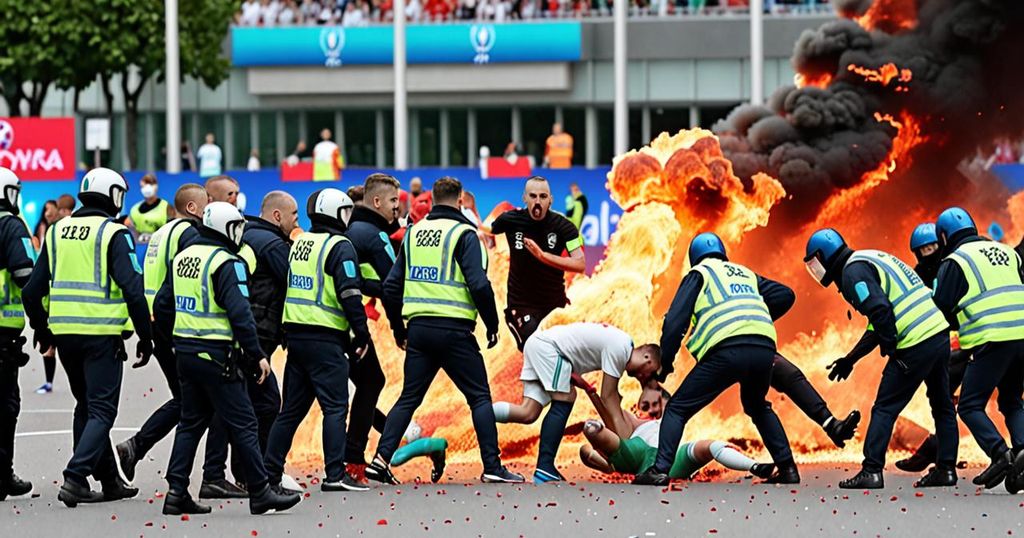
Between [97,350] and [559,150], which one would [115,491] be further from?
[559,150]

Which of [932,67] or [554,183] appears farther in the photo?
[554,183]

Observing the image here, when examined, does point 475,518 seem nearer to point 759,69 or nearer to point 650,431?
point 650,431

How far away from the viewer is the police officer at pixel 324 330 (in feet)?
37.7

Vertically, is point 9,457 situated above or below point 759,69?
below

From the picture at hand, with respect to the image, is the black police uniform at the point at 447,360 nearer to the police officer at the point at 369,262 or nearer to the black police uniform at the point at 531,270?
the police officer at the point at 369,262

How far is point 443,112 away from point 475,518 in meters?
38.7

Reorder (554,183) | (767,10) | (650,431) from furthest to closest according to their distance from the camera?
(767,10) → (554,183) → (650,431)

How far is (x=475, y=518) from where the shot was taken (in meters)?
10.4

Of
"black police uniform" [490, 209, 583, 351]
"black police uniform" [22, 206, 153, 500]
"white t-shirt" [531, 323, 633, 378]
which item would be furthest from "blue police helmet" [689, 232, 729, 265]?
"black police uniform" [22, 206, 153, 500]

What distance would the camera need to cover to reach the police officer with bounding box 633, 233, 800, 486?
11648 millimetres

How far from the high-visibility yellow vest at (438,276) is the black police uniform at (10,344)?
231 centimetres

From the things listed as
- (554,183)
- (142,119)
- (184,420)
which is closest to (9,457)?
(184,420)

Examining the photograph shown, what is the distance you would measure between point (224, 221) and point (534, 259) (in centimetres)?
345

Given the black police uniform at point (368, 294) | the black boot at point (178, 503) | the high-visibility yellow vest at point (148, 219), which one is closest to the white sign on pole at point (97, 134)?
the high-visibility yellow vest at point (148, 219)
